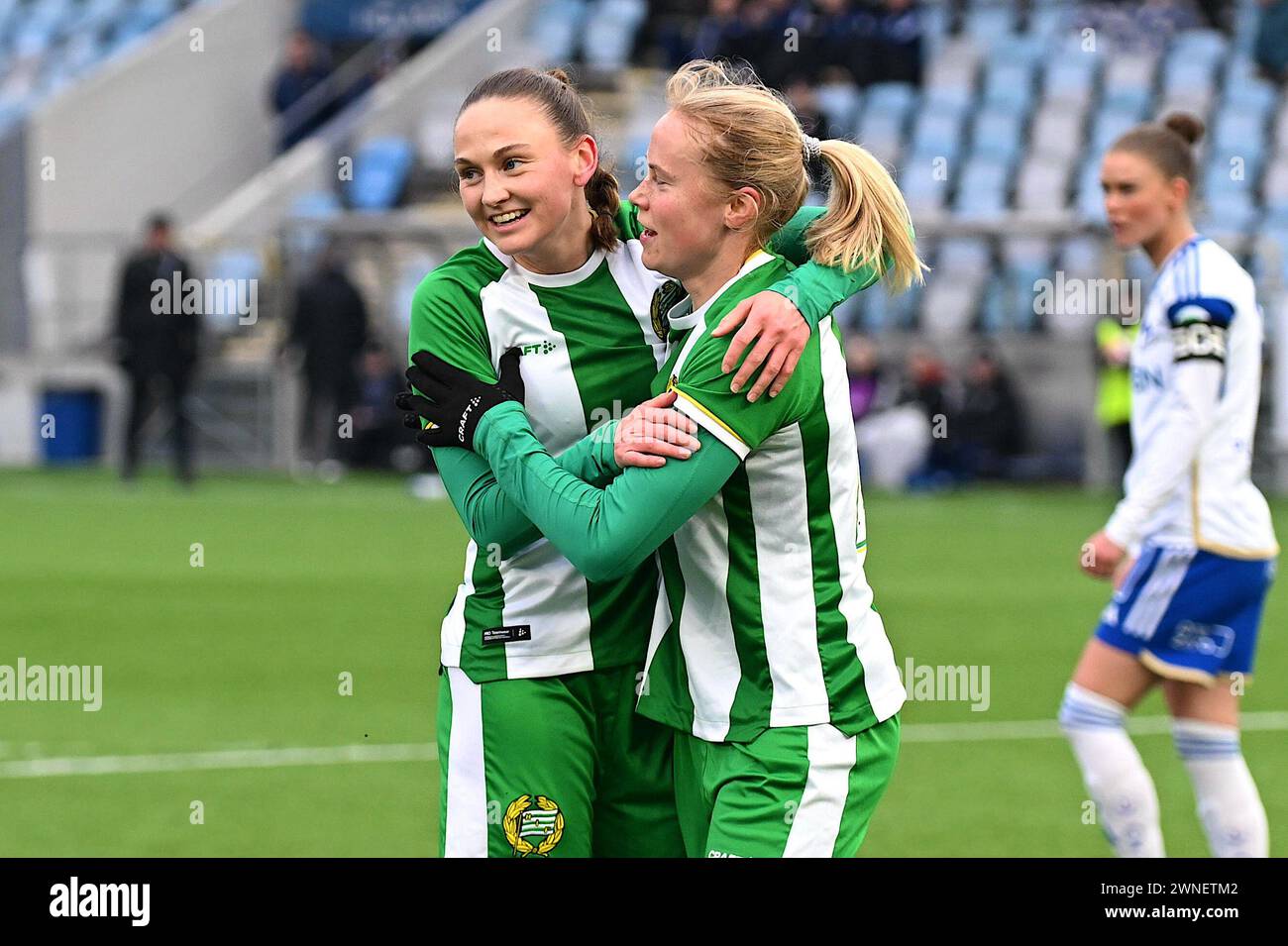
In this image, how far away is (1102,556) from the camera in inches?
216

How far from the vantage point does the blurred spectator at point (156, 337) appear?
18.6 meters

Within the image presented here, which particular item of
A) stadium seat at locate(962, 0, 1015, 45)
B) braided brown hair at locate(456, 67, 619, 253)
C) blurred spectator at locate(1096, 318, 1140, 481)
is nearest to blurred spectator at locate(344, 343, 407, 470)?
blurred spectator at locate(1096, 318, 1140, 481)

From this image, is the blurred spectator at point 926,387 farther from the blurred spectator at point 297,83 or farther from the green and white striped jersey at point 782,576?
the green and white striped jersey at point 782,576

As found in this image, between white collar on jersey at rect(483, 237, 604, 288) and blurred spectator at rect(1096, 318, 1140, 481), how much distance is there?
12532mm

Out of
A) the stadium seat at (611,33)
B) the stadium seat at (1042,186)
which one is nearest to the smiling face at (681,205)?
the stadium seat at (1042,186)

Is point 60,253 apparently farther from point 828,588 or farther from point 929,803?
point 828,588

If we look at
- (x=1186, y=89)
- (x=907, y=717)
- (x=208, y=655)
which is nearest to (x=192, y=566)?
(x=208, y=655)

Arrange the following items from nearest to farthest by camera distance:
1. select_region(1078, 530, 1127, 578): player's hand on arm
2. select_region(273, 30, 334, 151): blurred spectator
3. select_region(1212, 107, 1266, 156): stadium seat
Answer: select_region(1078, 530, 1127, 578): player's hand on arm, select_region(1212, 107, 1266, 156): stadium seat, select_region(273, 30, 334, 151): blurred spectator

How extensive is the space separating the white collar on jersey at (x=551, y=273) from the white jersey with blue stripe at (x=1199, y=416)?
2.19 m

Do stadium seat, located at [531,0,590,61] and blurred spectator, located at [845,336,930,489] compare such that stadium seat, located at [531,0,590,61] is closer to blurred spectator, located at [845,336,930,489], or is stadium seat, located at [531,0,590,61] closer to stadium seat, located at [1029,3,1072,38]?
stadium seat, located at [1029,3,1072,38]

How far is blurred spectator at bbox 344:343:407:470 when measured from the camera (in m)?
19.5

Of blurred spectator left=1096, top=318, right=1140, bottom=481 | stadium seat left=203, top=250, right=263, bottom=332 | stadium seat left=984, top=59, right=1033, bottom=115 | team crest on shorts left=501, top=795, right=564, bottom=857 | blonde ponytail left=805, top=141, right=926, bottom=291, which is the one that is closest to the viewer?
blonde ponytail left=805, top=141, right=926, bottom=291

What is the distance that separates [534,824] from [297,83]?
20824 millimetres
